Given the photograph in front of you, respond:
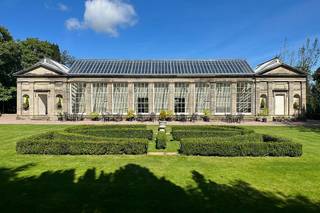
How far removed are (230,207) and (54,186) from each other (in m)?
4.57

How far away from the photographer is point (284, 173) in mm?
9797

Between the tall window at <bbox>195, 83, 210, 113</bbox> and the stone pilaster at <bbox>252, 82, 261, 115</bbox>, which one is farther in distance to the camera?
the tall window at <bbox>195, 83, 210, 113</bbox>

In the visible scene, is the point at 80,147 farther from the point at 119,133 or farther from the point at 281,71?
the point at 281,71

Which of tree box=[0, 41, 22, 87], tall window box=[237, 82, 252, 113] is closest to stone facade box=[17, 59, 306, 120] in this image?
tall window box=[237, 82, 252, 113]

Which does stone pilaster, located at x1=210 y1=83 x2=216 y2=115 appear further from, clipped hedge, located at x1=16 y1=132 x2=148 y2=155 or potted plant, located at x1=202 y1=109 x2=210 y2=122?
clipped hedge, located at x1=16 y1=132 x2=148 y2=155

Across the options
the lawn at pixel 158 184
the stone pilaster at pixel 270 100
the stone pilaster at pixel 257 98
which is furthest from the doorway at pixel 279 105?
the lawn at pixel 158 184

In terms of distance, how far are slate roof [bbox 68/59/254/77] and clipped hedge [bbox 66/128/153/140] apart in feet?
57.9

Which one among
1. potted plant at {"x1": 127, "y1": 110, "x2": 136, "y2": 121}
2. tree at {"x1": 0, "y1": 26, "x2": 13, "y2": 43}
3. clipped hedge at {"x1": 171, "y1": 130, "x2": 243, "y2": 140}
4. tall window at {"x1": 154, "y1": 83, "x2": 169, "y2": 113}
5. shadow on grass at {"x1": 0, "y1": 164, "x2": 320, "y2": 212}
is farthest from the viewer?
tree at {"x1": 0, "y1": 26, "x2": 13, "y2": 43}

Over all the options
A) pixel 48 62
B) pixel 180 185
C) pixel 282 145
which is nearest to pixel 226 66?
pixel 48 62

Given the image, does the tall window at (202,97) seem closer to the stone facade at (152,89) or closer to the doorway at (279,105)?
the stone facade at (152,89)

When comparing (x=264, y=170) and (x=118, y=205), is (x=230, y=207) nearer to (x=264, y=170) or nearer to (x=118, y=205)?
(x=118, y=205)

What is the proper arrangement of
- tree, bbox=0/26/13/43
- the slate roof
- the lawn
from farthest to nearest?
tree, bbox=0/26/13/43, the slate roof, the lawn

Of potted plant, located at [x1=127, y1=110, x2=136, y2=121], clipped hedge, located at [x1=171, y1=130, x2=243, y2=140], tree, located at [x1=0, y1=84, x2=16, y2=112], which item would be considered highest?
tree, located at [x1=0, y1=84, x2=16, y2=112]

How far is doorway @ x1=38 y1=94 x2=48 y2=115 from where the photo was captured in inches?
1382
